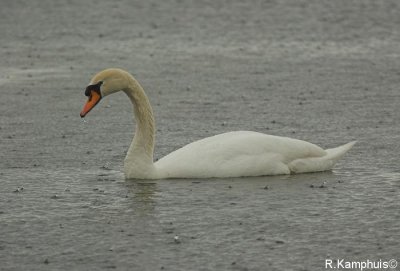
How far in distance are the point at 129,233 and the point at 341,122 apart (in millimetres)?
5292

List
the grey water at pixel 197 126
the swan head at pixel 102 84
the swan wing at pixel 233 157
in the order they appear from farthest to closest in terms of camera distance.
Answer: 1. the swan head at pixel 102 84
2. the swan wing at pixel 233 157
3. the grey water at pixel 197 126

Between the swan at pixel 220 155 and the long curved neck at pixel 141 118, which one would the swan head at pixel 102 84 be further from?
the long curved neck at pixel 141 118

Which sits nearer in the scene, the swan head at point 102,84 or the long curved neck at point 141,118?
the swan head at point 102,84

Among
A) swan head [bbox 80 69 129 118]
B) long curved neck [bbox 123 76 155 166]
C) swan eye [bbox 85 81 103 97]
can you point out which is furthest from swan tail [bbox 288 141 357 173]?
swan eye [bbox 85 81 103 97]

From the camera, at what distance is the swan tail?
1147 centimetres

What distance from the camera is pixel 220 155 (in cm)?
1124

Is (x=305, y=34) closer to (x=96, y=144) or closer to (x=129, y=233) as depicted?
(x=96, y=144)

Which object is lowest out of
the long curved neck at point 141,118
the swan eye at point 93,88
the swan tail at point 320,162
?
the swan tail at point 320,162

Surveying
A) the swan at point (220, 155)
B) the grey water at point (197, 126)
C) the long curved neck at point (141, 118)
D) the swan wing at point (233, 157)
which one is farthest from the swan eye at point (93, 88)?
the swan wing at point (233, 157)

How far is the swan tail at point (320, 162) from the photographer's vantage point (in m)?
11.5

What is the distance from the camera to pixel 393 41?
67.2ft

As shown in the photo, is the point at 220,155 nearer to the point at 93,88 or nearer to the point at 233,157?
the point at 233,157

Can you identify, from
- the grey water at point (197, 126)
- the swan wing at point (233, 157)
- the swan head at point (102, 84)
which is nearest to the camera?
the grey water at point (197, 126)

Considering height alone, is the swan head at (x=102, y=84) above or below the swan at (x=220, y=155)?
above
